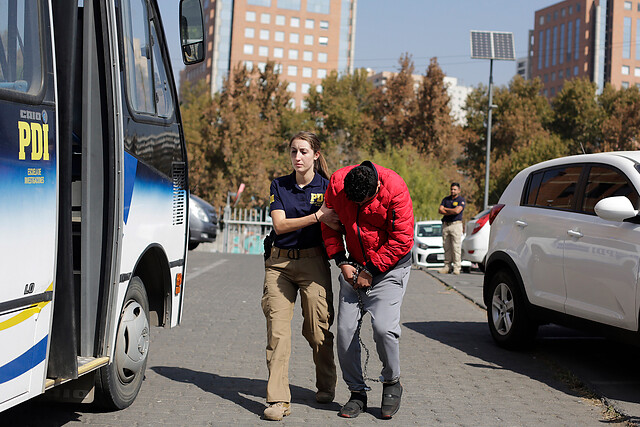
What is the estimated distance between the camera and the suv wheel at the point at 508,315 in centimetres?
806

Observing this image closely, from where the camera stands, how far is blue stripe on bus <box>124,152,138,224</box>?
4.88 metres

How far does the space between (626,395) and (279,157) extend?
153ft

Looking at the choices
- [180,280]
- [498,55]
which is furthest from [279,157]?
[180,280]

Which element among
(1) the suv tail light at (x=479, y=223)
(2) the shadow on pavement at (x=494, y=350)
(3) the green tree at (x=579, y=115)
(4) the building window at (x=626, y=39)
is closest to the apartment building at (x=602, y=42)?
(4) the building window at (x=626, y=39)

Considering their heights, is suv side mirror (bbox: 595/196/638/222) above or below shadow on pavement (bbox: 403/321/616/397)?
above

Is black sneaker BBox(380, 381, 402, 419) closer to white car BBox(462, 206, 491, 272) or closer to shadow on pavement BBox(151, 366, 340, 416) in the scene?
shadow on pavement BBox(151, 366, 340, 416)

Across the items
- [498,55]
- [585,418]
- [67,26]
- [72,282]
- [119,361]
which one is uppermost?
[498,55]

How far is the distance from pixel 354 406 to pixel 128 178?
2.05 meters

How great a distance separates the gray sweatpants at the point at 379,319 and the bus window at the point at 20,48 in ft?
8.01

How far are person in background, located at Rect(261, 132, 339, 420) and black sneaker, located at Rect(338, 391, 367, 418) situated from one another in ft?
1.12

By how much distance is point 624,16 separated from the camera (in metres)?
121

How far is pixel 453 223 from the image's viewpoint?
18.0 m

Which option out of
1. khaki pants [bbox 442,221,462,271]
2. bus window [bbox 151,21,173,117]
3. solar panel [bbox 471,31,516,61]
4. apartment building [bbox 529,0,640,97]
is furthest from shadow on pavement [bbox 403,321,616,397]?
apartment building [bbox 529,0,640,97]

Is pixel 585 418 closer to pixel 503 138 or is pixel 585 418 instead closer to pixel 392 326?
pixel 392 326
